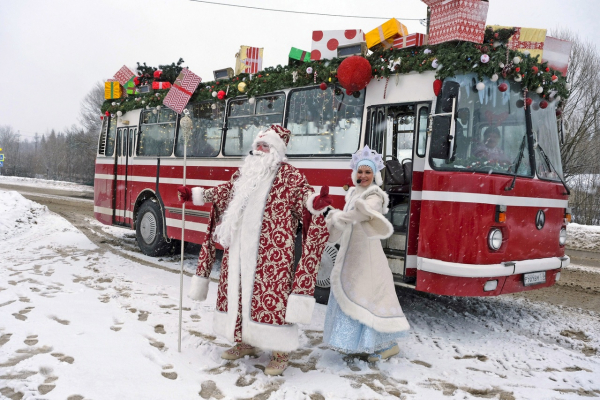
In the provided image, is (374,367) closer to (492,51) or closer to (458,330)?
(458,330)

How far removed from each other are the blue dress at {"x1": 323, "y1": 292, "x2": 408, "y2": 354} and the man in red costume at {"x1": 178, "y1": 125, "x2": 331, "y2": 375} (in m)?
0.42

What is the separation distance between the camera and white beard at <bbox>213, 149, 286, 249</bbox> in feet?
11.8

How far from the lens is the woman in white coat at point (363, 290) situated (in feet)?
12.1

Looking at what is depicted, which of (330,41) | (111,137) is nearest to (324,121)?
(330,41)

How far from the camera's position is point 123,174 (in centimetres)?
914

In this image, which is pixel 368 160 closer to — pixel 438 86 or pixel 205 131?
pixel 438 86

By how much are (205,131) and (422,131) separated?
3.83 metres

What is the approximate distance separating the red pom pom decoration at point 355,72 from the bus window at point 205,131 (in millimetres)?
2663

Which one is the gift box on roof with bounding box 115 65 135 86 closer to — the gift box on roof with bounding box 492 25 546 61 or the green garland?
the green garland

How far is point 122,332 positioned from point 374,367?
2329 mm

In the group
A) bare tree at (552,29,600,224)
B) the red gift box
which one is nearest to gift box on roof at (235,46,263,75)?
the red gift box

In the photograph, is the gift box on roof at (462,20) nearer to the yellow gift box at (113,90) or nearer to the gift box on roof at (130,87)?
the gift box on roof at (130,87)

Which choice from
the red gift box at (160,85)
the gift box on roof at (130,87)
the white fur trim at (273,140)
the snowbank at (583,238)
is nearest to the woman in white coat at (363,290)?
the white fur trim at (273,140)

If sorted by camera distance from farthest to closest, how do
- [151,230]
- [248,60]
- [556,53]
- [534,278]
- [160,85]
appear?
1. [151,230]
2. [160,85]
3. [248,60]
4. [556,53]
5. [534,278]
